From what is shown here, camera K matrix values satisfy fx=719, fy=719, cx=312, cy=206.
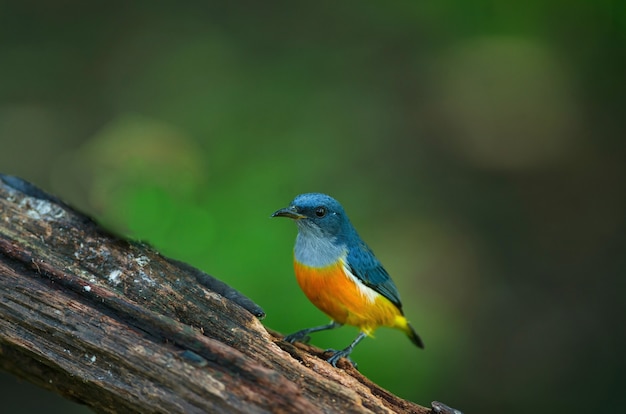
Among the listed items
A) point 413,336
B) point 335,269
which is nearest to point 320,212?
point 335,269

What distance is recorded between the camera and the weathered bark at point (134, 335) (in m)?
3.14

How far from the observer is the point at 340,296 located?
4609 mm

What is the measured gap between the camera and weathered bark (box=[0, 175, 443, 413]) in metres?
3.14

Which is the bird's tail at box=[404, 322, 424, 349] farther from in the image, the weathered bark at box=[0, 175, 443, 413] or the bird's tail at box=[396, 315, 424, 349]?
the weathered bark at box=[0, 175, 443, 413]

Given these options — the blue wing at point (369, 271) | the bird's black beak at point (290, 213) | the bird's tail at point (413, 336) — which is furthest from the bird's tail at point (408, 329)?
the bird's black beak at point (290, 213)

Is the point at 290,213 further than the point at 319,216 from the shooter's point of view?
No

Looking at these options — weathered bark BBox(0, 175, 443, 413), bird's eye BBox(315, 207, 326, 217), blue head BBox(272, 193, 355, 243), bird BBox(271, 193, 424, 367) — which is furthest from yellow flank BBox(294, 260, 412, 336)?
weathered bark BBox(0, 175, 443, 413)

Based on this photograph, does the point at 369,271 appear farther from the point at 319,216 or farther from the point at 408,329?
the point at 408,329

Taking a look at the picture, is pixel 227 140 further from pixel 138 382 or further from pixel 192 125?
pixel 138 382

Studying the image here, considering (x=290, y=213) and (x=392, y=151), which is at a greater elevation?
(x=392, y=151)

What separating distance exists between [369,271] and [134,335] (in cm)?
194

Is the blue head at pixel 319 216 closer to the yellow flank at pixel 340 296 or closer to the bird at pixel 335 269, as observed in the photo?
the bird at pixel 335 269

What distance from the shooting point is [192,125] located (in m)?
8.02

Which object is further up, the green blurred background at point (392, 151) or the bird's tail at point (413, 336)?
the green blurred background at point (392, 151)
